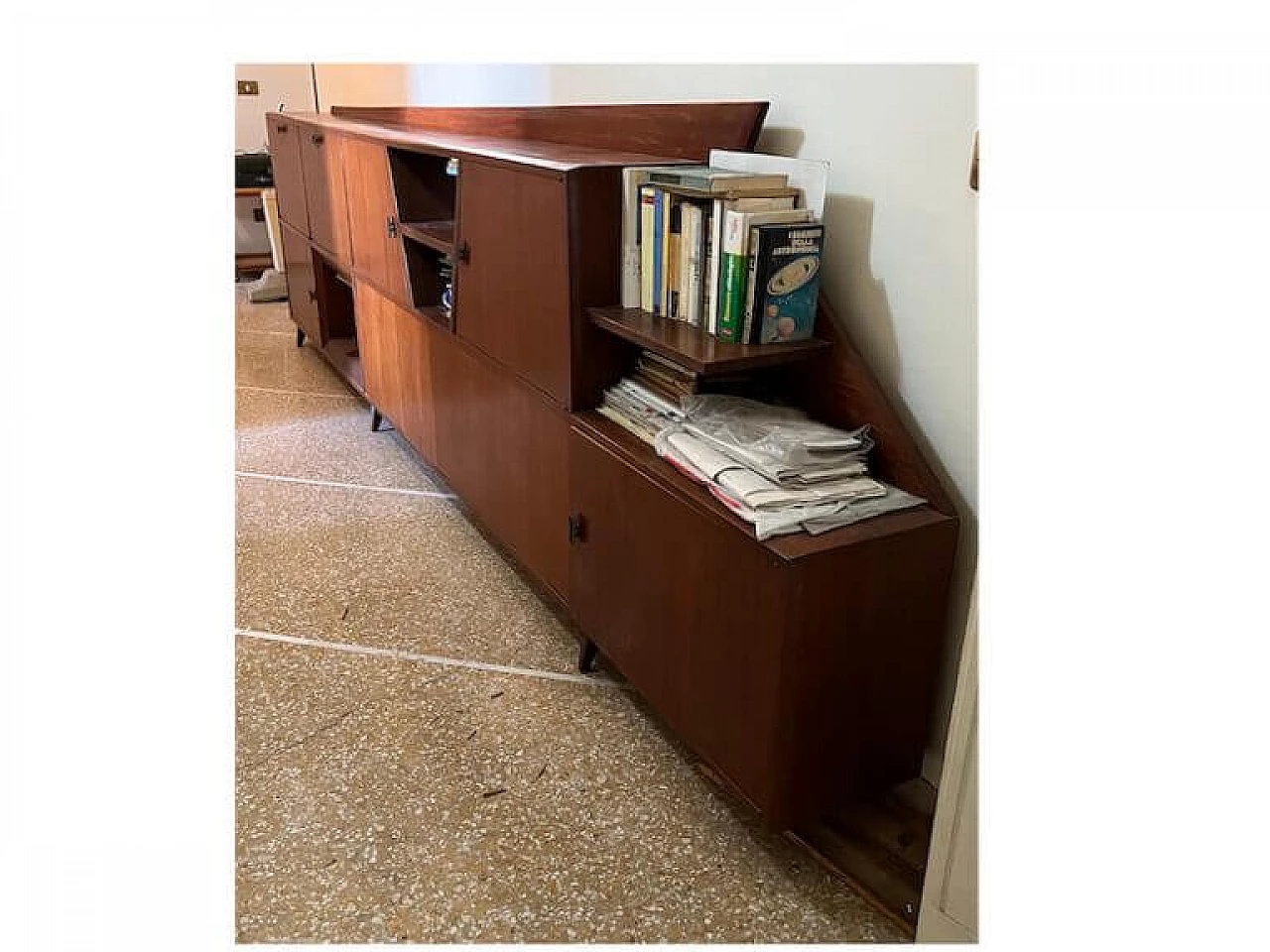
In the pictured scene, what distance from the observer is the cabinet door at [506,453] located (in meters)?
2.31

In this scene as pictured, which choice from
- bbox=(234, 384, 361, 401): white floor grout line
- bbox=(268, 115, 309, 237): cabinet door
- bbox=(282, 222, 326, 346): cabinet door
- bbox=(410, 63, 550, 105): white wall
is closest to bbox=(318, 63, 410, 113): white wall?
bbox=(410, 63, 550, 105): white wall

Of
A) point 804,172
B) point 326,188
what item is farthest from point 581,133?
point 326,188

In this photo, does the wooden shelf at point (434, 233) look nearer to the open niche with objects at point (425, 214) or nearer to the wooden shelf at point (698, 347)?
the open niche with objects at point (425, 214)

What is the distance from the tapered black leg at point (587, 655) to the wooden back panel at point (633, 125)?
1.15 m

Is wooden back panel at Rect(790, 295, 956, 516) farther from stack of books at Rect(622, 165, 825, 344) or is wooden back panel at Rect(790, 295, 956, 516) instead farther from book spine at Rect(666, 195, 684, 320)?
book spine at Rect(666, 195, 684, 320)

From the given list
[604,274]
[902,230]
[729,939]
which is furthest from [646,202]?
[729,939]

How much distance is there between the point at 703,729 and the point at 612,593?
1.29 ft

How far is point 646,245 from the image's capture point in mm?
1998

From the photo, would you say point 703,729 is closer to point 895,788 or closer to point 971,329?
point 895,788

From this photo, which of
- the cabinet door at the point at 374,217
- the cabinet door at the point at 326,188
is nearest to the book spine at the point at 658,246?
the cabinet door at the point at 374,217

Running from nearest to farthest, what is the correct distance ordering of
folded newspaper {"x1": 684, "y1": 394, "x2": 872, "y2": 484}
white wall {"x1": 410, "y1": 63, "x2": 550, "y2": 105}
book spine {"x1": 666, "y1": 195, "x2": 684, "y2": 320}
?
folded newspaper {"x1": 684, "y1": 394, "x2": 872, "y2": 484}, book spine {"x1": 666, "y1": 195, "x2": 684, "y2": 320}, white wall {"x1": 410, "y1": 63, "x2": 550, "y2": 105}

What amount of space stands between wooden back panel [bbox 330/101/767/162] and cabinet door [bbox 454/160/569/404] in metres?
0.32

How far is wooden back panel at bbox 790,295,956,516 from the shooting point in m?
1.74

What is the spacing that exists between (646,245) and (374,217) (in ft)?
5.44
